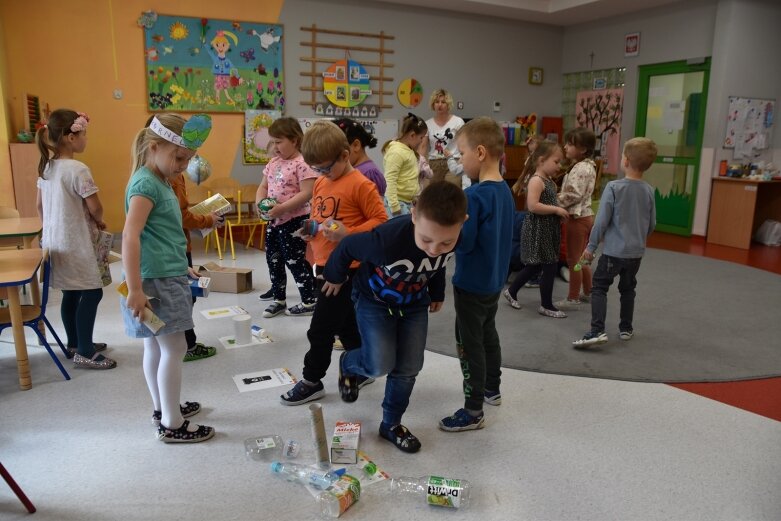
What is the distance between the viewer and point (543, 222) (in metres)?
4.08

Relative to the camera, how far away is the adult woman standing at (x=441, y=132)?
5.39 m

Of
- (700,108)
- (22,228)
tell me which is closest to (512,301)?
(22,228)

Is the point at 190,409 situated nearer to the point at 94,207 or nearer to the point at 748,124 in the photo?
the point at 94,207

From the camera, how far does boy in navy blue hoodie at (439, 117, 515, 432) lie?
225cm

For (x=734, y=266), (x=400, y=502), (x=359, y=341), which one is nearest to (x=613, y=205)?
(x=359, y=341)

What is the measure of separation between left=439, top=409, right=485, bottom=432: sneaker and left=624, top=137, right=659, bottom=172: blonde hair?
5.97ft

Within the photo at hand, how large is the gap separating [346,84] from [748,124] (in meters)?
5.13

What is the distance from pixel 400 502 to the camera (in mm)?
2018

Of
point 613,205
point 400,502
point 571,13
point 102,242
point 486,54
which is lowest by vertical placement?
point 400,502

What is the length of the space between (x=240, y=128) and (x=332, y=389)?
5.02 m

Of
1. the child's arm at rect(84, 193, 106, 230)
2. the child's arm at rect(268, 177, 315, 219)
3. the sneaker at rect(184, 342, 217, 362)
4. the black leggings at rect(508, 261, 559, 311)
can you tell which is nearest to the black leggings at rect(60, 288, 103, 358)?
the child's arm at rect(84, 193, 106, 230)

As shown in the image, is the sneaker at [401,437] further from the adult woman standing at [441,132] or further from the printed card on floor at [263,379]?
the adult woman standing at [441,132]

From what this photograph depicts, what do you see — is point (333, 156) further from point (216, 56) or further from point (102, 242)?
point (216, 56)

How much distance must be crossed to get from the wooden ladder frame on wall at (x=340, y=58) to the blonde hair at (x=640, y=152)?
16.2 ft
